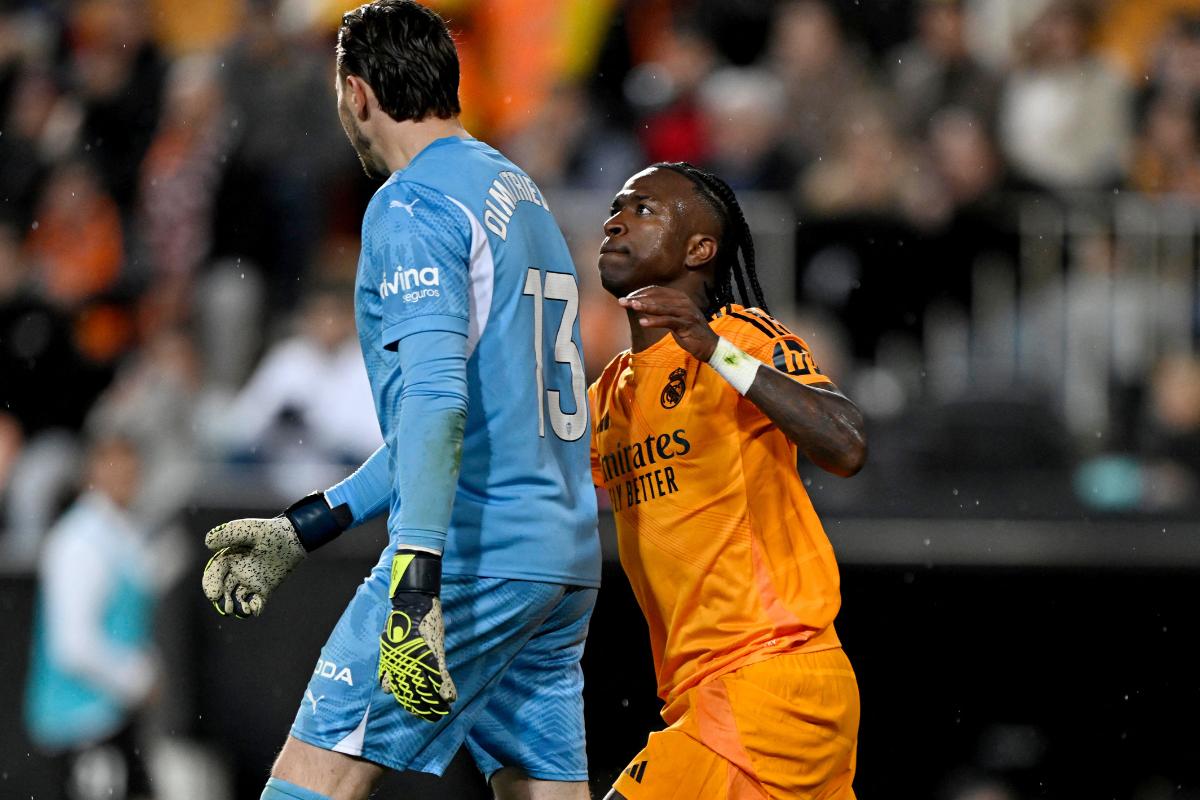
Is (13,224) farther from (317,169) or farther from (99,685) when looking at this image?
(99,685)

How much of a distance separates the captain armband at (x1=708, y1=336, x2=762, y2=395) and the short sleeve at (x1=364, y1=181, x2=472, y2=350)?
58 cm

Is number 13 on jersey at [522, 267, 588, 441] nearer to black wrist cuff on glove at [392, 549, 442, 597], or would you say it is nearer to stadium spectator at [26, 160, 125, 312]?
black wrist cuff on glove at [392, 549, 442, 597]

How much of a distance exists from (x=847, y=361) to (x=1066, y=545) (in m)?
1.67

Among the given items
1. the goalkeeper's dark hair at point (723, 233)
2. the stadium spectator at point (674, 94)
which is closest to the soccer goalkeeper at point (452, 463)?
the goalkeeper's dark hair at point (723, 233)

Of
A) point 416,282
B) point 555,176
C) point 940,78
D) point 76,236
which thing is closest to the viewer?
point 416,282

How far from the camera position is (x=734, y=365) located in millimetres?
3805

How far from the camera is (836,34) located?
9562mm

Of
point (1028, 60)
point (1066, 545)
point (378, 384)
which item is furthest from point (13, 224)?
point (378, 384)

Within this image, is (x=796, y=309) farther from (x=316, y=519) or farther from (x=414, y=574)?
(x=414, y=574)

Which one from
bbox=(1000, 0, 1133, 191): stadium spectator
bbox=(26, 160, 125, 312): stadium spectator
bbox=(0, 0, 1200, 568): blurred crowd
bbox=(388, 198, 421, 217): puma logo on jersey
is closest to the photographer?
bbox=(388, 198, 421, 217): puma logo on jersey

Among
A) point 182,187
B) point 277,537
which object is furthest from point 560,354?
point 182,187

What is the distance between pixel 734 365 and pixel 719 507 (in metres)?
0.41

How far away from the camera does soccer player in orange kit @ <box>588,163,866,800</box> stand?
3.85 metres

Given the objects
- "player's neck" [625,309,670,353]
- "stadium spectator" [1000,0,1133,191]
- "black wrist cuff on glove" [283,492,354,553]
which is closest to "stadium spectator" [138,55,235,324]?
"stadium spectator" [1000,0,1133,191]
